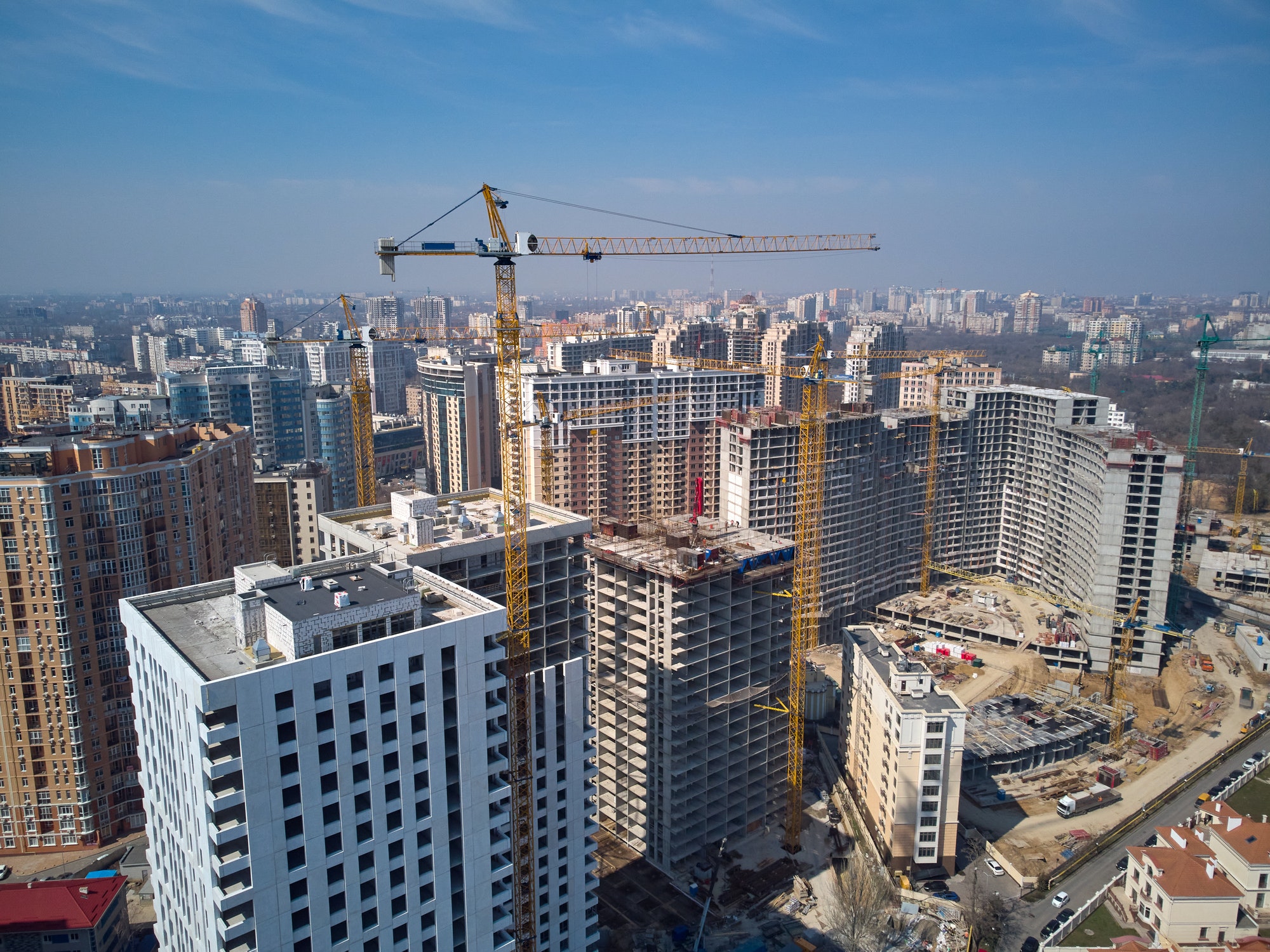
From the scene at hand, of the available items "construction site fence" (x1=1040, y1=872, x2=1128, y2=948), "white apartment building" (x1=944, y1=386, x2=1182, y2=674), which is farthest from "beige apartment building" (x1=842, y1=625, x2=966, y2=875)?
"white apartment building" (x1=944, y1=386, x2=1182, y2=674)

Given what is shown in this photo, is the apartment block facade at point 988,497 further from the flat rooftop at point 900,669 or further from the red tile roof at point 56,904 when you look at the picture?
the red tile roof at point 56,904

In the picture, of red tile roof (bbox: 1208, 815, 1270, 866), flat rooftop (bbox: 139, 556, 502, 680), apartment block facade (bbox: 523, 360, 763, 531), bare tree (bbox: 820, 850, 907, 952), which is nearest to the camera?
flat rooftop (bbox: 139, 556, 502, 680)

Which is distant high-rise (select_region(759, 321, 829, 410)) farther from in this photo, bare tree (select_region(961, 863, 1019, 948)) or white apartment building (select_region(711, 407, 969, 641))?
bare tree (select_region(961, 863, 1019, 948))

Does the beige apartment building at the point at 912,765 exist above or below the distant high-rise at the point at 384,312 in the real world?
below

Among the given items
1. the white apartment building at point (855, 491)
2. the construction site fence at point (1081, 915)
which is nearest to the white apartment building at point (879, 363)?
the white apartment building at point (855, 491)

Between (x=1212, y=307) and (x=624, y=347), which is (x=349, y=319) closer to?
(x=624, y=347)

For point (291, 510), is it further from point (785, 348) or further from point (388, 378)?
point (388, 378)

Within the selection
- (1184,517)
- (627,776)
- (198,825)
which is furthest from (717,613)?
(1184,517)
